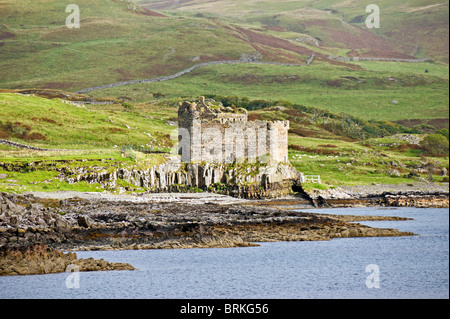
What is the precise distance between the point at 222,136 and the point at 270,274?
2814cm

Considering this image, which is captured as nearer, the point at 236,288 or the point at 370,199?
the point at 236,288

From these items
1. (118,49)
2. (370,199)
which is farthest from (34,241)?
(118,49)

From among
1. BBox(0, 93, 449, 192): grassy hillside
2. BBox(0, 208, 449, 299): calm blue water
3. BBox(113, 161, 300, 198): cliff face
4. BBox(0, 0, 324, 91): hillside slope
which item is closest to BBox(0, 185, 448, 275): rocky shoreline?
BBox(0, 208, 449, 299): calm blue water

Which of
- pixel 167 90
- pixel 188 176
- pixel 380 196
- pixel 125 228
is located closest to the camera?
pixel 125 228

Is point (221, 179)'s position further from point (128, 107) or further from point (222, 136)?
point (128, 107)

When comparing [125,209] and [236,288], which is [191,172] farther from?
[236,288]

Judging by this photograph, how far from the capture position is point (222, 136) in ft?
191

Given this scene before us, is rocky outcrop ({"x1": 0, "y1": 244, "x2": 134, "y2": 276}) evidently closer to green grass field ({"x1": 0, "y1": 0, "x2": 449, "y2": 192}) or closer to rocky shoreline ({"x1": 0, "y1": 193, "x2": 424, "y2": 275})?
rocky shoreline ({"x1": 0, "y1": 193, "x2": 424, "y2": 275})

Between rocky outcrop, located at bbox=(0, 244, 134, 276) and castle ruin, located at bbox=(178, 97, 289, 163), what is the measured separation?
29452 millimetres

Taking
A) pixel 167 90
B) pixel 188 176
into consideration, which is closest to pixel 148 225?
pixel 188 176

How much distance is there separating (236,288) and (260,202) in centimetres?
2642

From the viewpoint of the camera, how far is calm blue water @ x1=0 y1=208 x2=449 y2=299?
1043 inches

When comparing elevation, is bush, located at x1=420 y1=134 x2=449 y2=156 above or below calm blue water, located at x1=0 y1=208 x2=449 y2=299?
below
